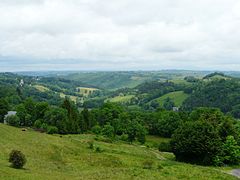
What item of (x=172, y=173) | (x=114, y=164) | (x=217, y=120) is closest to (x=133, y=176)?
(x=172, y=173)

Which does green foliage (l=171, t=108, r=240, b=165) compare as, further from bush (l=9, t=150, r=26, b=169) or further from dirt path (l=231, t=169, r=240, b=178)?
bush (l=9, t=150, r=26, b=169)

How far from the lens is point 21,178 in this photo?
28.2m

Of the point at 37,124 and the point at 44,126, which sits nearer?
the point at 44,126

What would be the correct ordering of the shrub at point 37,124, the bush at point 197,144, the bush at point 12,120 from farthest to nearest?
the shrub at point 37,124
the bush at point 12,120
the bush at point 197,144

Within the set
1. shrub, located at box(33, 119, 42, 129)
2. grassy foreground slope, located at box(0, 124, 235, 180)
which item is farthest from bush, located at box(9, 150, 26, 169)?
shrub, located at box(33, 119, 42, 129)

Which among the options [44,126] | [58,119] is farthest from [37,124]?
[58,119]

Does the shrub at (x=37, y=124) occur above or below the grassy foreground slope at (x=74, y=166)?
below

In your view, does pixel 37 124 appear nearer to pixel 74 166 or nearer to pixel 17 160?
pixel 74 166

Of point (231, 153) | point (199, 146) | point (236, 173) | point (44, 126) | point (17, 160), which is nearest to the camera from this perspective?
point (17, 160)

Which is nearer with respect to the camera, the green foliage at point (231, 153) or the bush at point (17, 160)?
the bush at point (17, 160)

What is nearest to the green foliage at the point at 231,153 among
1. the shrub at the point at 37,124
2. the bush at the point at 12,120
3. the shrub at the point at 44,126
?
the shrub at the point at 44,126

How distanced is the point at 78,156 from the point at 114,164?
634cm

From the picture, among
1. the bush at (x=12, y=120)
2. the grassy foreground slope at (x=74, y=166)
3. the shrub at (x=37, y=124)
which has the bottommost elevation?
the shrub at (x=37, y=124)

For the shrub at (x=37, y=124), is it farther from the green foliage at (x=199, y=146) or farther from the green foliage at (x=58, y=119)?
the green foliage at (x=199, y=146)
